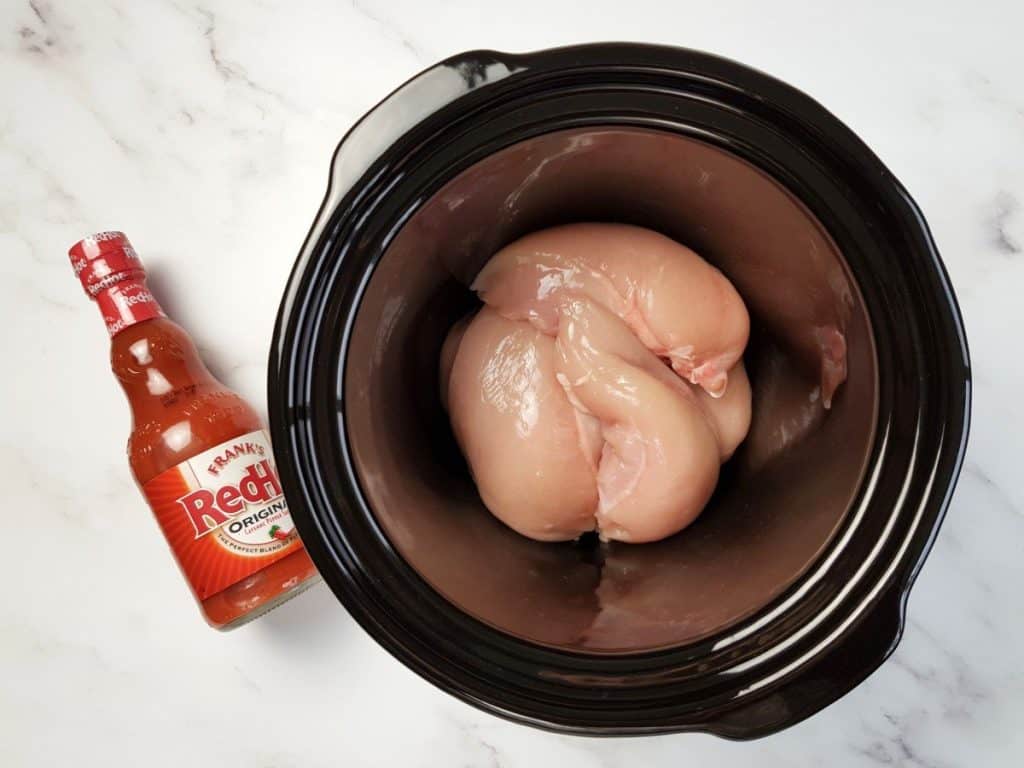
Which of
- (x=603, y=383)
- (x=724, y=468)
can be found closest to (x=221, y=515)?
(x=603, y=383)

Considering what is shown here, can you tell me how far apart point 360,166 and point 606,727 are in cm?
42

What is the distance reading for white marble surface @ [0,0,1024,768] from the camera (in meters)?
0.82

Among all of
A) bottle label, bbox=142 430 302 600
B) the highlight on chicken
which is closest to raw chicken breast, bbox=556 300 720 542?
the highlight on chicken

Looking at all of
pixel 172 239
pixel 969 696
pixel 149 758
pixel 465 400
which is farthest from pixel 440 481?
pixel 969 696

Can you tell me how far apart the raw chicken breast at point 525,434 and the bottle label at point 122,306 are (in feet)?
1.04

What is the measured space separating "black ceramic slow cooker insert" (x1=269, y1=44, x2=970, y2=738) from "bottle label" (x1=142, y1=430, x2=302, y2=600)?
18 cm

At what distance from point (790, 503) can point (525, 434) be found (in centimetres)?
23

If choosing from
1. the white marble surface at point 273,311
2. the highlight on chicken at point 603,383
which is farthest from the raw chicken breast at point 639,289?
the white marble surface at point 273,311

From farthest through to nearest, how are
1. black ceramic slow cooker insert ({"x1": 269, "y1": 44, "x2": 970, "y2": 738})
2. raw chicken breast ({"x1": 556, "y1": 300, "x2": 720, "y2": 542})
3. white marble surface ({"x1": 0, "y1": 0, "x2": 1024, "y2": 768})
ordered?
1. white marble surface ({"x1": 0, "y1": 0, "x2": 1024, "y2": 768})
2. raw chicken breast ({"x1": 556, "y1": 300, "x2": 720, "y2": 542})
3. black ceramic slow cooker insert ({"x1": 269, "y1": 44, "x2": 970, "y2": 738})

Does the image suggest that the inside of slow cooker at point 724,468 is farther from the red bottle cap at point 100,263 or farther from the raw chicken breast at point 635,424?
the red bottle cap at point 100,263

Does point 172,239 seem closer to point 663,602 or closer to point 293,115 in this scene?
point 293,115

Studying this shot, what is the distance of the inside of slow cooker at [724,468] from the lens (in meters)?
0.59

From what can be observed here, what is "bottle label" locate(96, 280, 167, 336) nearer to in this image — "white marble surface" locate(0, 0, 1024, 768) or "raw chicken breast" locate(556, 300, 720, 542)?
"white marble surface" locate(0, 0, 1024, 768)

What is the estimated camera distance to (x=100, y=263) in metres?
0.76
